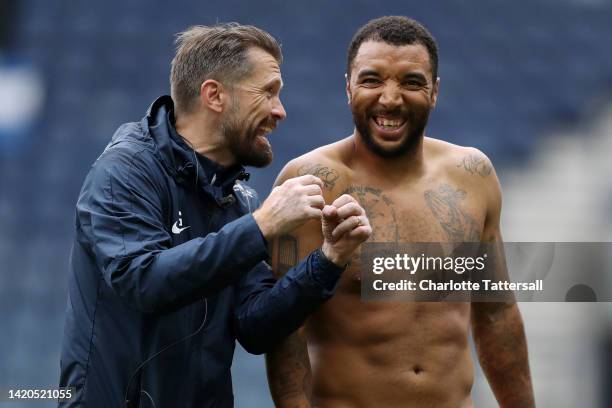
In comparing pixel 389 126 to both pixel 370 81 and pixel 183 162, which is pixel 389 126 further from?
pixel 183 162

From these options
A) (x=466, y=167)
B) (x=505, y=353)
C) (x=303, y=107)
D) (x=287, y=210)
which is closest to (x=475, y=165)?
(x=466, y=167)

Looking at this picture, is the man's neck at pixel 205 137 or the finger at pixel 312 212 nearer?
the finger at pixel 312 212

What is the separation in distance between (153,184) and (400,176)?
0.81 metres

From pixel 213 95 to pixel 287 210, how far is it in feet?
1.76

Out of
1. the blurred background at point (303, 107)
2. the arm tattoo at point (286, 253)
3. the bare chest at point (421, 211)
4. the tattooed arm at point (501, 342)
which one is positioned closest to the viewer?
the arm tattoo at point (286, 253)

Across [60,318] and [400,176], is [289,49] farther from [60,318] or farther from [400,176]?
[400,176]

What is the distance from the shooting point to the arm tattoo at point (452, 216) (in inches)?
122

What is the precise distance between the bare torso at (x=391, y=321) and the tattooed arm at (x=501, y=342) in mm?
62

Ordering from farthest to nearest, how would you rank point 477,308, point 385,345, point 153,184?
1. point 477,308
2. point 385,345
3. point 153,184

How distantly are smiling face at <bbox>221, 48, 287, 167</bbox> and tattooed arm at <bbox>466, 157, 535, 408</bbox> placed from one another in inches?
27.0

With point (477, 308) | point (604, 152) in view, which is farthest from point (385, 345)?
point (604, 152)

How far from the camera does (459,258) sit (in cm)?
311

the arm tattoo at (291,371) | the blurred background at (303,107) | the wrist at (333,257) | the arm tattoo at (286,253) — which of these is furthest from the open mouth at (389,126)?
the blurred background at (303,107)

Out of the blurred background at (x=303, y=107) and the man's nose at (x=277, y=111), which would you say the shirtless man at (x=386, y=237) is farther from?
the blurred background at (x=303, y=107)
